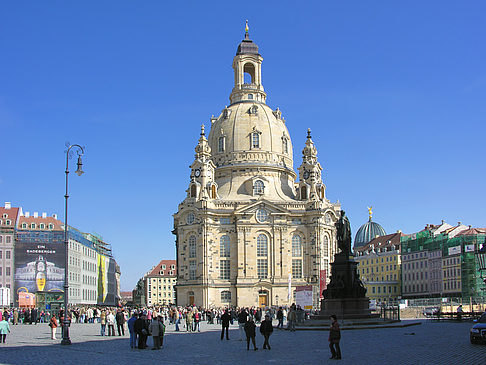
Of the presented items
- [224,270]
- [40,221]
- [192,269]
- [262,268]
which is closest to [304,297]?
[262,268]

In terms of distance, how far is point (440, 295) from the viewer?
107m

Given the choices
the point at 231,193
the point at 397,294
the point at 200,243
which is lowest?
the point at 397,294

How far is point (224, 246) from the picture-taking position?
88.3 metres

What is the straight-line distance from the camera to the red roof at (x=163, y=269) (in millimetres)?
157875

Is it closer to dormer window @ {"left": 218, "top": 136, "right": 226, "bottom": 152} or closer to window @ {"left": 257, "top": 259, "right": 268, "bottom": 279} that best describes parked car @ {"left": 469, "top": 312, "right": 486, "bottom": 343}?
window @ {"left": 257, "top": 259, "right": 268, "bottom": 279}

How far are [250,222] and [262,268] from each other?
20.3ft

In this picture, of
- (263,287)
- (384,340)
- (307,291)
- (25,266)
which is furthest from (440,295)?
(384,340)

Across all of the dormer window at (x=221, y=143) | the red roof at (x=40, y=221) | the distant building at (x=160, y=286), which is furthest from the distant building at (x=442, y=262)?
the red roof at (x=40, y=221)

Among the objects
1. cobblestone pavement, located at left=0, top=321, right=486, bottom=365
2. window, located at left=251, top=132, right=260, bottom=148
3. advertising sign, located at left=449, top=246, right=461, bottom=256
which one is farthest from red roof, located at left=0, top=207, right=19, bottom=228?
advertising sign, located at left=449, top=246, right=461, bottom=256

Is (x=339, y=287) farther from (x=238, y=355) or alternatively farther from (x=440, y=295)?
(x=440, y=295)

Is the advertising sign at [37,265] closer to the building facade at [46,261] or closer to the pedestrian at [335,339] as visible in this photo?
the building facade at [46,261]

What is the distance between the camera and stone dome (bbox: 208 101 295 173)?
3691 inches

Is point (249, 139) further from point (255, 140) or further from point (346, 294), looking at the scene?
point (346, 294)

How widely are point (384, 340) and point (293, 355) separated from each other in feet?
22.9
